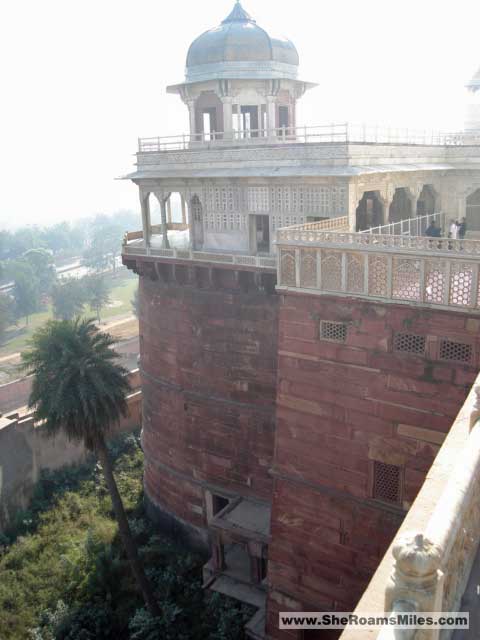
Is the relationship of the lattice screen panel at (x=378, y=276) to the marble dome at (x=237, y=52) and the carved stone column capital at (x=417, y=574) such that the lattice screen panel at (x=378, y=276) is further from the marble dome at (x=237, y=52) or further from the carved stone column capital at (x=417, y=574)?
the marble dome at (x=237, y=52)

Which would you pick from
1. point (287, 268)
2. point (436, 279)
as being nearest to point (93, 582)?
point (287, 268)

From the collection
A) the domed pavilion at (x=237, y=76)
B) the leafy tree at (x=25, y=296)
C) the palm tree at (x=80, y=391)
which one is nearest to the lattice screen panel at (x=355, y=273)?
the palm tree at (x=80, y=391)

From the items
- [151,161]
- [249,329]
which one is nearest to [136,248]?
[151,161]

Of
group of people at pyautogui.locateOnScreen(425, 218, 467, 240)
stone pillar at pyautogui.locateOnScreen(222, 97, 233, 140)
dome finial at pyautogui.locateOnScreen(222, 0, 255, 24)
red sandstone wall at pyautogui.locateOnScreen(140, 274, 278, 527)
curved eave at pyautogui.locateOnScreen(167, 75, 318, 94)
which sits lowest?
red sandstone wall at pyautogui.locateOnScreen(140, 274, 278, 527)

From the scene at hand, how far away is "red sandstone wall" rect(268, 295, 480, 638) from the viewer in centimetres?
973

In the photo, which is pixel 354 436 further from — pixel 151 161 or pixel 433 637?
pixel 151 161

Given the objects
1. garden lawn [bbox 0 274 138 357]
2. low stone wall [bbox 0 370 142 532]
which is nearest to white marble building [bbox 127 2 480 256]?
low stone wall [bbox 0 370 142 532]

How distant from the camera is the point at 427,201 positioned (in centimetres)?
1905

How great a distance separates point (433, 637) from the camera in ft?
12.0

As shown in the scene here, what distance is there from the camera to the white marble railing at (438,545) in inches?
143

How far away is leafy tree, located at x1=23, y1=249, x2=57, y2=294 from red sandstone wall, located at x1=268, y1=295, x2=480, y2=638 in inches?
2806

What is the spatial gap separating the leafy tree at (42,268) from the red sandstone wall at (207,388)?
2515 inches

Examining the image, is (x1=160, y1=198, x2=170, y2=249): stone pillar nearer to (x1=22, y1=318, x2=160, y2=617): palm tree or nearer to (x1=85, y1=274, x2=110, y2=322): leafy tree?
(x1=22, y1=318, x2=160, y2=617): palm tree

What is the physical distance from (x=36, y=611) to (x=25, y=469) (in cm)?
637
